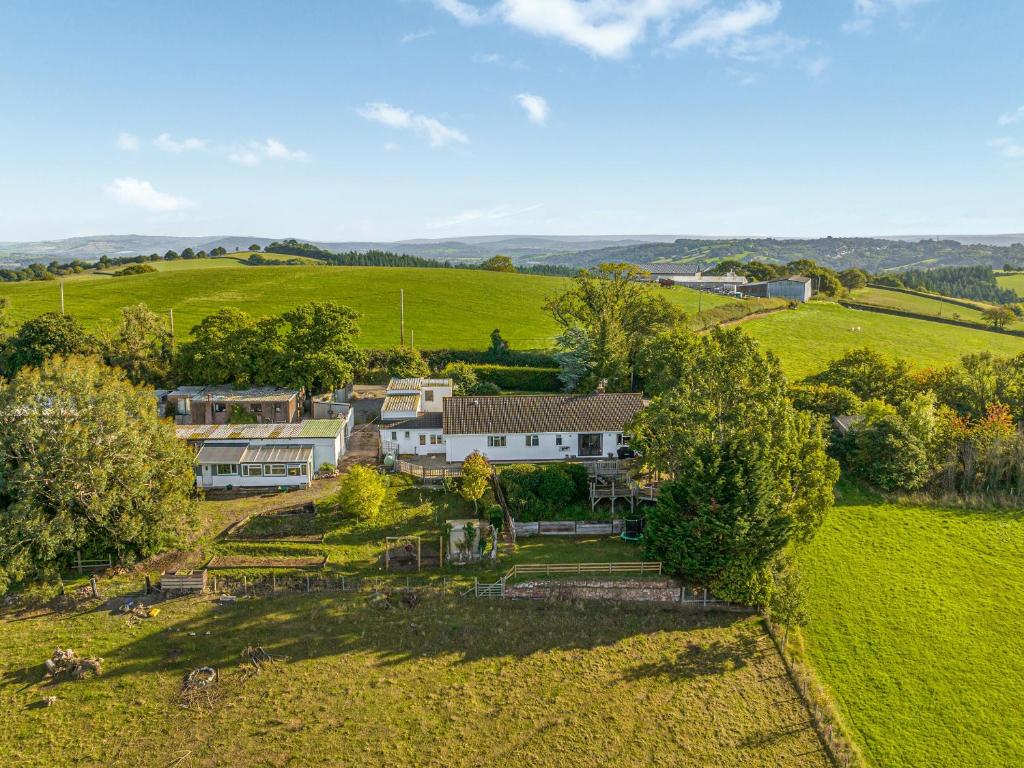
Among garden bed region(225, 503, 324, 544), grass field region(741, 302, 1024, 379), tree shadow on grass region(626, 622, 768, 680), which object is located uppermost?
grass field region(741, 302, 1024, 379)

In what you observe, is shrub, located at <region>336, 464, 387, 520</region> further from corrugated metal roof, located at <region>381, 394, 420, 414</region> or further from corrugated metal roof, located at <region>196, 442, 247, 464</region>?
corrugated metal roof, located at <region>381, 394, 420, 414</region>

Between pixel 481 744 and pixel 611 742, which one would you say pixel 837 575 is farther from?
pixel 481 744

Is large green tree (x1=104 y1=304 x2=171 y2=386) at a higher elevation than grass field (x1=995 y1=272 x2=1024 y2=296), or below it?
below

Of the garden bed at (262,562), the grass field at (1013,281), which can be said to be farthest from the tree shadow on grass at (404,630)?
the grass field at (1013,281)

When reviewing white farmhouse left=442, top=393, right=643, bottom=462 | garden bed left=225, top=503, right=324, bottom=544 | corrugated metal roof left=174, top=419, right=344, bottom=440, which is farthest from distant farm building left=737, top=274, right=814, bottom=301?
garden bed left=225, top=503, right=324, bottom=544

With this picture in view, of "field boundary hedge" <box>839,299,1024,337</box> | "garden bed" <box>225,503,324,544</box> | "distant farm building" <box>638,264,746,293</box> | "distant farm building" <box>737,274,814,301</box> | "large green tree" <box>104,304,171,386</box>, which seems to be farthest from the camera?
"distant farm building" <box>638,264,746,293</box>

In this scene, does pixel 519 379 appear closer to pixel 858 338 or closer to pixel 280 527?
pixel 280 527

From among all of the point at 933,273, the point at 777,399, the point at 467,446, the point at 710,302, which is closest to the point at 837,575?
the point at 777,399

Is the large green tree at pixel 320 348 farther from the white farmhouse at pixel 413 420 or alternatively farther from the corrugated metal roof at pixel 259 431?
the corrugated metal roof at pixel 259 431
